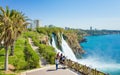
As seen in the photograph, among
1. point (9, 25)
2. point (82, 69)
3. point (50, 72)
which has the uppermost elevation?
point (9, 25)

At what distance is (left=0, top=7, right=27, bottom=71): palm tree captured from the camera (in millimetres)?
28234

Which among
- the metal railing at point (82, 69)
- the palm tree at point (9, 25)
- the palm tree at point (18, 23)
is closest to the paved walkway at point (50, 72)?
the metal railing at point (82, 69)

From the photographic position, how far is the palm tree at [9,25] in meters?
28.2

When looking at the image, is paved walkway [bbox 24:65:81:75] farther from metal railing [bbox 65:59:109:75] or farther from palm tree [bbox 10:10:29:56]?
palm tree [bbox 10:10:29:56]

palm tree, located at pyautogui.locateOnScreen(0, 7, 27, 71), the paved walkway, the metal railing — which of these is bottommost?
the paved walkway

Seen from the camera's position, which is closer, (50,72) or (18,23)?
(50,72)

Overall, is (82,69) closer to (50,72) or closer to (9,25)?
(50,72)

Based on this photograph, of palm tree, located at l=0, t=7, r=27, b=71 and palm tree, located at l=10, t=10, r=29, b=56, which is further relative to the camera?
palm tree, located at l=10, t=10, r=29, b=56

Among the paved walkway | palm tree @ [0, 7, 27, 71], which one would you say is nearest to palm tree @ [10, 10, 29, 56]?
palm tree @ [0, 7, 27, 71]

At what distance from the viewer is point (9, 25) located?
2833cm

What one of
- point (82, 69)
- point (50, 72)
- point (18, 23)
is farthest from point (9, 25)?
point (82, 69)

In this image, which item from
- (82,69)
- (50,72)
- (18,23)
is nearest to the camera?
(82,69)

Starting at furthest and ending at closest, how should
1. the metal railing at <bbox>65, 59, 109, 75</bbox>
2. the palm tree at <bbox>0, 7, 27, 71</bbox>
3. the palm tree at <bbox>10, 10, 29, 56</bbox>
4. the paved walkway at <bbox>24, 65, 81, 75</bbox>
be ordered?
1. the palm tree at <bbox>10, 10, 29, 56</bbox>
2. the palm tree at <bbox>0, 7, 27, 71</bbox>
3. the paved walkway at <bbox>24, 65, 81, 75</bbox>
4. the metal railing at <bbox>65, 59, 109, 75</bbox>

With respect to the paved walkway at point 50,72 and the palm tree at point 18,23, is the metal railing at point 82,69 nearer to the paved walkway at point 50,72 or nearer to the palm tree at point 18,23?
the paved walkway at point 50,72
